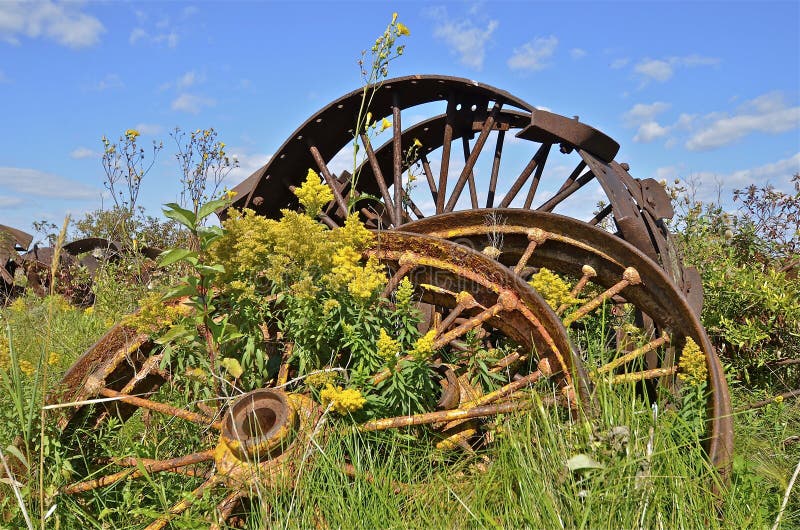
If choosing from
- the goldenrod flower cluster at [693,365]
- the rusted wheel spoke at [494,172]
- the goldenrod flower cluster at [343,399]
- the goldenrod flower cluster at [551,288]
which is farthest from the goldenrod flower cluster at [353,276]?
the rusted wheel spoke at [494,172]

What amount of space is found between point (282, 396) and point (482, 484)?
3.18ft

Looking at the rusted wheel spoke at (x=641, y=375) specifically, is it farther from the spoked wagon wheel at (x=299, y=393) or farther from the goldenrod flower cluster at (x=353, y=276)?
the goldenrod flower cluster at (x=353, y=276)

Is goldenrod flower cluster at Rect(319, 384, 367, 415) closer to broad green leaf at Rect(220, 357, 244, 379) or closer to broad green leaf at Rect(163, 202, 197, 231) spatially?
broad green leaf at Rect(220, 357, 244, 379)

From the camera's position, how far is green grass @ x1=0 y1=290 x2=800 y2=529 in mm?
2596

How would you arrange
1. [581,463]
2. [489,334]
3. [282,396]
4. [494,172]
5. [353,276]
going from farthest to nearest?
[494,172], [489,334], [353,276], [282,396], [581,463]

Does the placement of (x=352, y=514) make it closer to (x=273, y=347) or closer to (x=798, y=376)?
(x=273, y=347)

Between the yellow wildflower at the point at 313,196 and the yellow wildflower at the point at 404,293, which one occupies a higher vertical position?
the yellow wildflower at the point at 313,196

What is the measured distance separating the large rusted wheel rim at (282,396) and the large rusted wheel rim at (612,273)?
44 cm

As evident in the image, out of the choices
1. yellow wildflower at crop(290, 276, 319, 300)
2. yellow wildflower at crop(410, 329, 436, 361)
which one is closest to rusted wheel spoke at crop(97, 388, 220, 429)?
yellow wildflower at crop(290, 276, 319, 300)

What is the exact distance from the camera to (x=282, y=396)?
9.78 ft

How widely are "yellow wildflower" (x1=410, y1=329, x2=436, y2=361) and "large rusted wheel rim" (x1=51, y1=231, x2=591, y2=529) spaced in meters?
0.19

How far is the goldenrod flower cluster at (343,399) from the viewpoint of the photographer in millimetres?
2848

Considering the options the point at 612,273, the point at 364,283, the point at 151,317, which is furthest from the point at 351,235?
the point at 612,273

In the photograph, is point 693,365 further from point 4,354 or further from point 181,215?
point 4,354
